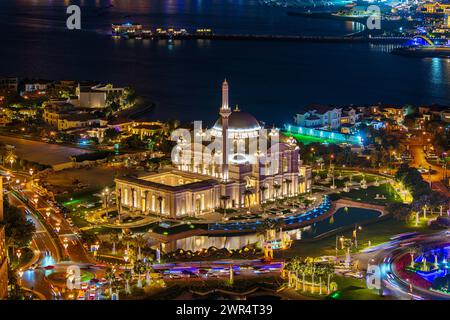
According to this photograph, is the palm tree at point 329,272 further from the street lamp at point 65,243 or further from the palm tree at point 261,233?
the street lamp at point 65,243

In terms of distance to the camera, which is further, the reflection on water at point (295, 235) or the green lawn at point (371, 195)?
the green lawn at point (371, 195)

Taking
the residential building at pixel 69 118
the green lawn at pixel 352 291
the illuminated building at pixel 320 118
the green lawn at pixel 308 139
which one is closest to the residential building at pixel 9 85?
the residential building at pixel 69 118

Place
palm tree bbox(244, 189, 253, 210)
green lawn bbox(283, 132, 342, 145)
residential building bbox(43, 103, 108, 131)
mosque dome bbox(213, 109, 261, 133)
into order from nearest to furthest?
palm tree bbox(244, 189, 253, 210)
mosque dome bbox(213, 109, 261, 133)
green lawn bbox(283, 132, 342, 145)
residential building bbox(43, 103, 108, 131)

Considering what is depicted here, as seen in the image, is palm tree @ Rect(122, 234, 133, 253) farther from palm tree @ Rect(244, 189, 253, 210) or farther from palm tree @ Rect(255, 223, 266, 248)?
palm tree @ Rect(244, 189, 253, 210)

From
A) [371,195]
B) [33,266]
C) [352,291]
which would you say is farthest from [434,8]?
[33,266]

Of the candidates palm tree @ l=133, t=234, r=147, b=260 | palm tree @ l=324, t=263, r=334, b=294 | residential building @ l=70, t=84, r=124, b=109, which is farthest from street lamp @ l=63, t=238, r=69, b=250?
residential building @ l=70, t=84, r=124, b=109

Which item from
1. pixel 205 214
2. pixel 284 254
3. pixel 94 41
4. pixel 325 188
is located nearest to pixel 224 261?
pixel 284 254

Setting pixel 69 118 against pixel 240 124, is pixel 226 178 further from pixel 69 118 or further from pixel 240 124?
pixel 69 118
